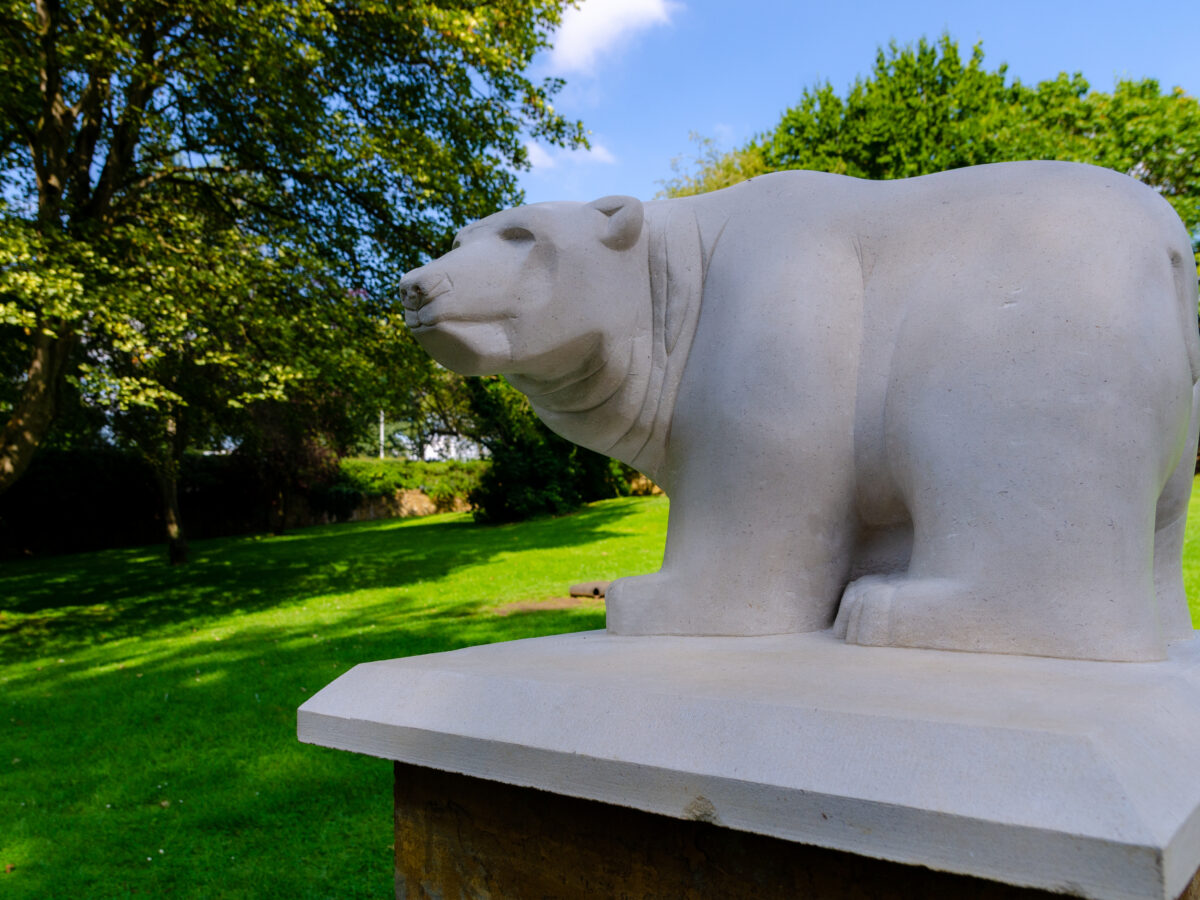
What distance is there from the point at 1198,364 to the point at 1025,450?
0.70 metres

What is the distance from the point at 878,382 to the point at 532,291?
37.3 inches

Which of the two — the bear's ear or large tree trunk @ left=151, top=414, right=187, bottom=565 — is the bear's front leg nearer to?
the bear's ear

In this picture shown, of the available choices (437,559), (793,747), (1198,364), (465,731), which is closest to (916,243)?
(1198,364)

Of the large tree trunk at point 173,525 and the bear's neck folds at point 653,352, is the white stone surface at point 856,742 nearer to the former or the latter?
the bear's neck folds at point 653,352

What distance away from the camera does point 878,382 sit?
2.20m

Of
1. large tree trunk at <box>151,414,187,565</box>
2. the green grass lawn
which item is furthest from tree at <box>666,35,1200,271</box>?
large tree trunk at <box>151,414,187,565</box>

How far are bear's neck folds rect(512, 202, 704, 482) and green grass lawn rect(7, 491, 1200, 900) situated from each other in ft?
8.85

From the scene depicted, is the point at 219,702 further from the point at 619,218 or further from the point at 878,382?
the point at 878,382

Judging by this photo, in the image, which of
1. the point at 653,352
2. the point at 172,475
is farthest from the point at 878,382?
the point at 172,475

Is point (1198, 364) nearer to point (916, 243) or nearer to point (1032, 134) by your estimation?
point (916, 243)

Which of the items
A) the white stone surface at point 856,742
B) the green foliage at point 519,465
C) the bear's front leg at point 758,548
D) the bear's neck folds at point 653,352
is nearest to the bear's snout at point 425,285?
the bear's neck folds at point 653,352

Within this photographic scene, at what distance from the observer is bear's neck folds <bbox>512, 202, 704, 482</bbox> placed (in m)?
2.45

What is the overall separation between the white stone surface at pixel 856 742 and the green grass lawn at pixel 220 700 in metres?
2.54

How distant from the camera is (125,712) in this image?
657 cm
